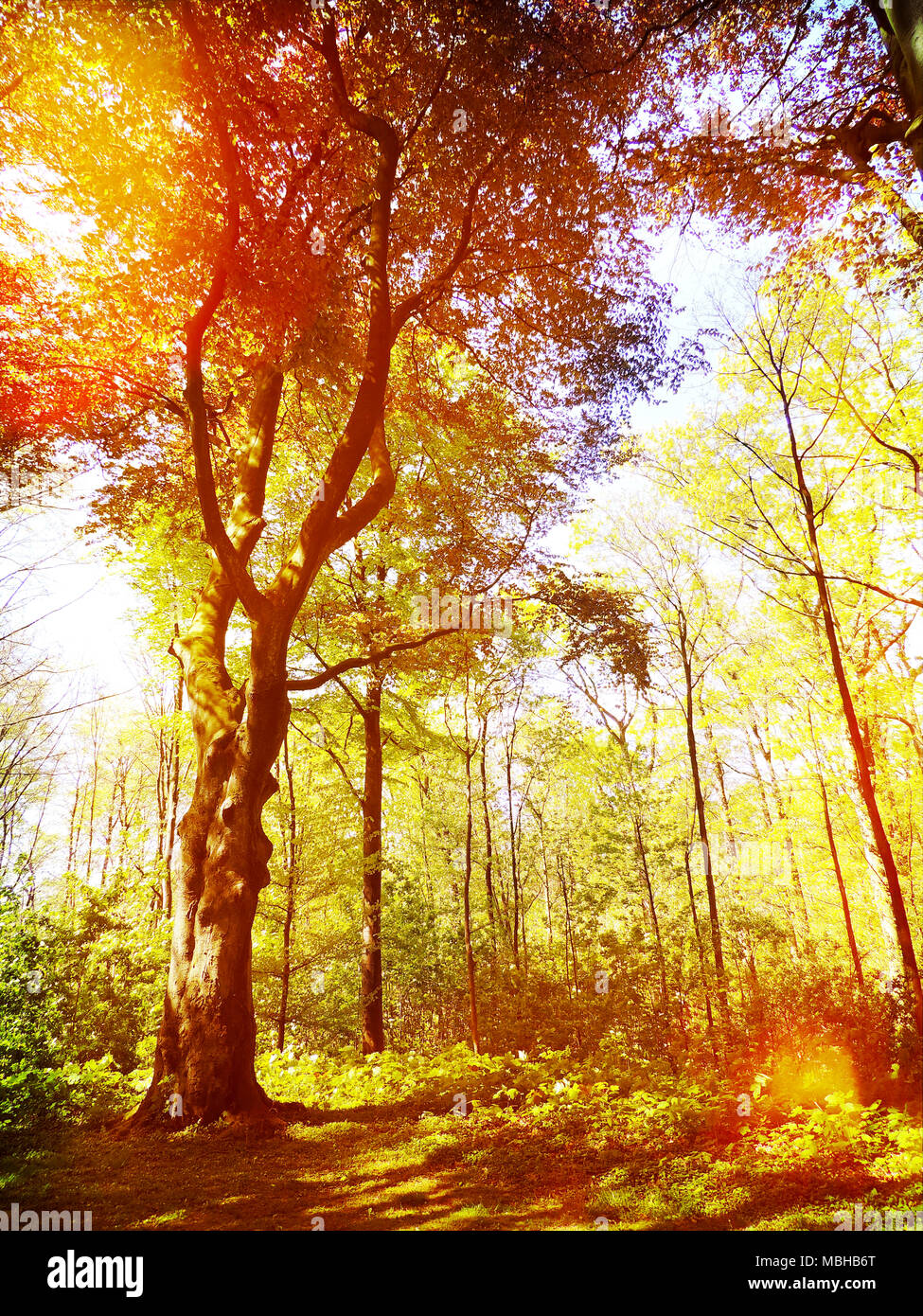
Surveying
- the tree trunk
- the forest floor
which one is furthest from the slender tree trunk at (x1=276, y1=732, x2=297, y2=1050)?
the forest floor

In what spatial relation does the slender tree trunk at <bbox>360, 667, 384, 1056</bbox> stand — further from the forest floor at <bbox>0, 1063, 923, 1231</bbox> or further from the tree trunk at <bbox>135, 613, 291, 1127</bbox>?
the forest floor at <bbox>0, 1063, 923, 1231</bbox>

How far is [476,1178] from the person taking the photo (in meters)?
4.29

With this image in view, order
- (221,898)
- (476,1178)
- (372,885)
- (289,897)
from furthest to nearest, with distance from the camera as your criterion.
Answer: (289,897), (372,885), (221,898), (476,1178)

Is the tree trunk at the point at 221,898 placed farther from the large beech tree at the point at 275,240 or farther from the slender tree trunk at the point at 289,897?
the slender tree trunk at the point at 289,897

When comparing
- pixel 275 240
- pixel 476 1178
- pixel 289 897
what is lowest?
pixel 476 1178

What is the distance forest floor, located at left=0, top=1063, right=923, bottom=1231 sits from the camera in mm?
3400

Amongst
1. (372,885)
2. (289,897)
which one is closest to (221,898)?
(372,885)

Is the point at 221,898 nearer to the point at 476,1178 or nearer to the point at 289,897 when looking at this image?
the point at 476,1178

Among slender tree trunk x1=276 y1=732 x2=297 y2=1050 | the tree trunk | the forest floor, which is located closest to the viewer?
the forest floor

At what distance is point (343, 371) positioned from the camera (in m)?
7.94

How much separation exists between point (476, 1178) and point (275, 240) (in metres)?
9.00

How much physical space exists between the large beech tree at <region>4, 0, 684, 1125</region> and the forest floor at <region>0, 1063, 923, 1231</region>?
0.78 meters

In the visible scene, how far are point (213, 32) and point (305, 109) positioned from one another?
55.2 inches

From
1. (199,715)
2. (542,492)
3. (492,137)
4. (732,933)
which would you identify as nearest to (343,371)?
(492,137)
